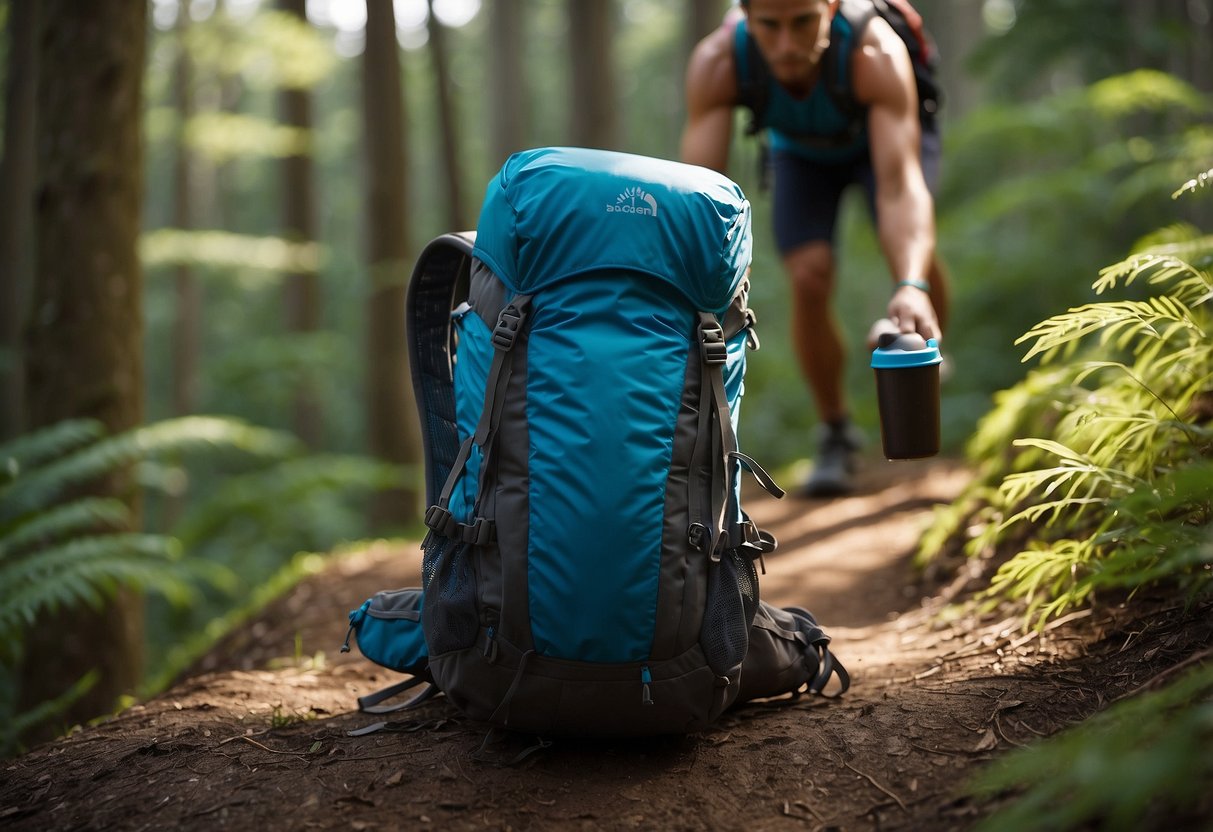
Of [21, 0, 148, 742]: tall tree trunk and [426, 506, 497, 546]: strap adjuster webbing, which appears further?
[21, 0, 148, 742]: tall tree trunk

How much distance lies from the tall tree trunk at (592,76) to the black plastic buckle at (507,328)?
818 centimetres

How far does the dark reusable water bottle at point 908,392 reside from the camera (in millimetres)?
2598

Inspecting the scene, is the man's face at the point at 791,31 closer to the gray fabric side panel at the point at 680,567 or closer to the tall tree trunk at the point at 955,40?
the gray fabric side panel at the point at 680,567

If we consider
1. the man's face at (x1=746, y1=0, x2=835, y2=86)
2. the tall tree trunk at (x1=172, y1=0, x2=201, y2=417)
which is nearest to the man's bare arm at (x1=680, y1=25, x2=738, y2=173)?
the man's face at (x1=746, y1=0, x2=835, y2=86)

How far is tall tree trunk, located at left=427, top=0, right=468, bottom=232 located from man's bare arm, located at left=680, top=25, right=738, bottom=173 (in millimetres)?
7339

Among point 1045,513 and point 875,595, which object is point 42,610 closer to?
point 875,595

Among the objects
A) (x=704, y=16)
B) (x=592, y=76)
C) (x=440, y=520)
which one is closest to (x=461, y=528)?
(x=440, y=520)

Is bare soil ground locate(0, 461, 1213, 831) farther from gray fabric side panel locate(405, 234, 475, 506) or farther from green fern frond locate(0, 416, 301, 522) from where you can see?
green fern frond locate(0, 416, 301, 522)

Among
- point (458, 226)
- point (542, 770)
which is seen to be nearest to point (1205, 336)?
point (542, 770)

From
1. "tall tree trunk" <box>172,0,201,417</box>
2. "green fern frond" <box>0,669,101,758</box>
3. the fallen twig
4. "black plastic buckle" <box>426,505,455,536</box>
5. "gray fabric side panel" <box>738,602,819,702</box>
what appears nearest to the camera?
the fallen twig

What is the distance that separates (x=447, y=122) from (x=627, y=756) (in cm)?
998

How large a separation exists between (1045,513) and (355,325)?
23195mm

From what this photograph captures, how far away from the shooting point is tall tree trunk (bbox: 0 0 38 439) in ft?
30.1

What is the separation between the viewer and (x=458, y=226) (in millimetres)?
10406
